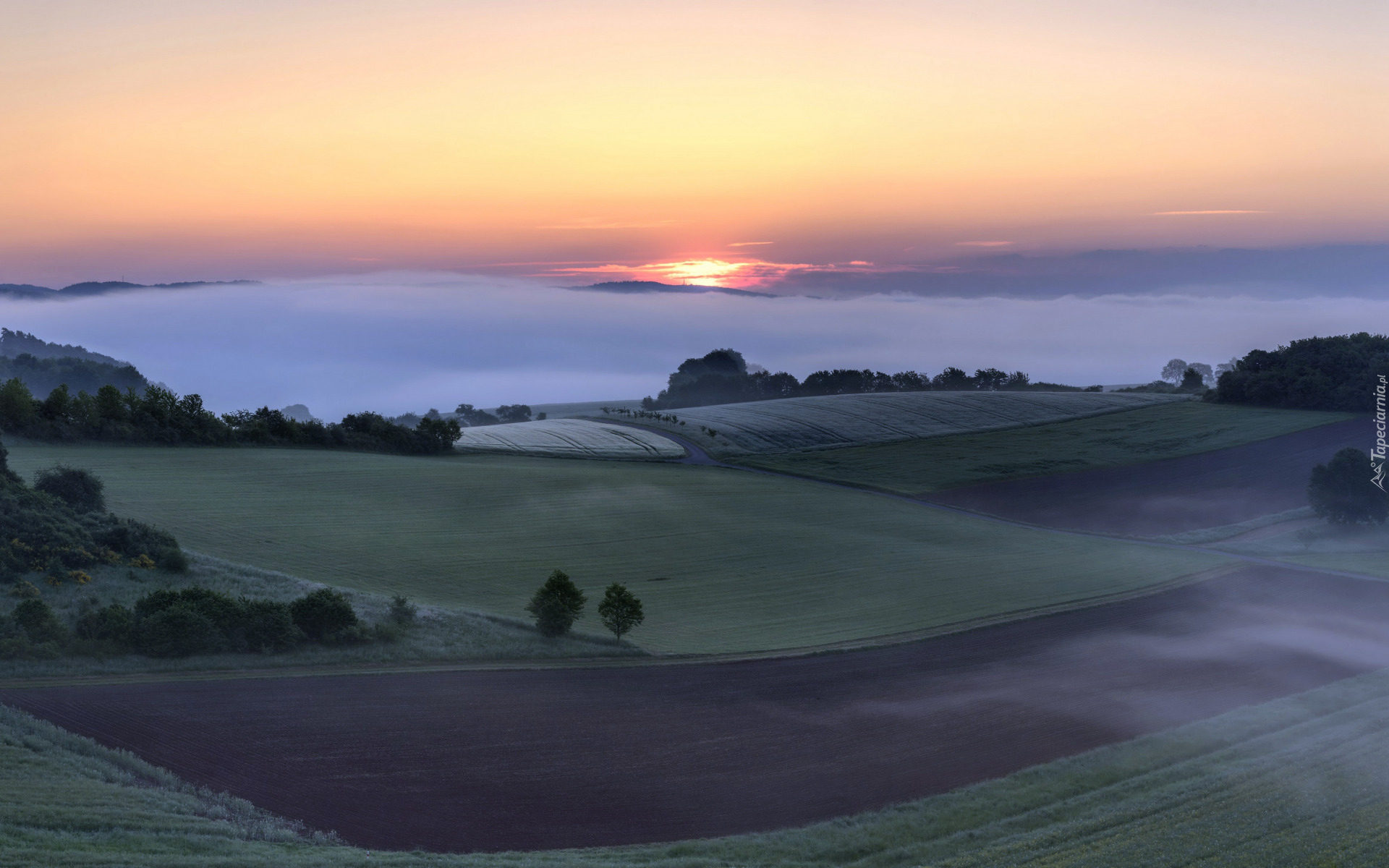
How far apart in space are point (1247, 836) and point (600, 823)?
500 inches

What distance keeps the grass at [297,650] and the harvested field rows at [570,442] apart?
51305 mm

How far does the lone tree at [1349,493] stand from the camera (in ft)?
193

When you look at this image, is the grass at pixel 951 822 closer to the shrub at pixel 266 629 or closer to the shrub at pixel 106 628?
the shrub at pixel 106 628

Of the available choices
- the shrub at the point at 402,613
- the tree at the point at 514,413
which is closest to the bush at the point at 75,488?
the shrub at the point at 402,613

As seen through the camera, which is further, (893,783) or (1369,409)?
(1369,409)

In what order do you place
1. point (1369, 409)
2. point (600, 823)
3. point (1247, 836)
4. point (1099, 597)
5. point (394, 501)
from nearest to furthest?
point (1247, 836) → point (600, 823) → point (1099, 597) → point (394, 501) → point (1369, 409)

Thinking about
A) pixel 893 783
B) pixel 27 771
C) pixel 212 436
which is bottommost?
pixel 893 783

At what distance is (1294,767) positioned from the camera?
69.4ft

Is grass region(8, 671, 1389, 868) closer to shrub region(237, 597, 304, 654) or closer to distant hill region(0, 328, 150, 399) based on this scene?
shrub region(237, 597, 304, 654)

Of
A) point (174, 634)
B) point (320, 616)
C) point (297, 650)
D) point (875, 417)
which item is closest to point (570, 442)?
point (875, 417)

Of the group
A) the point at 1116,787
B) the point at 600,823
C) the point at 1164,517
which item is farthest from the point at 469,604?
the point at 1164,517

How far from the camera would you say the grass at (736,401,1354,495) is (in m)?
83.2

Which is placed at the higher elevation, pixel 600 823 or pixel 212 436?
pixel 212 436

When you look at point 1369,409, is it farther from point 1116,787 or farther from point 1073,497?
point 1116,787
